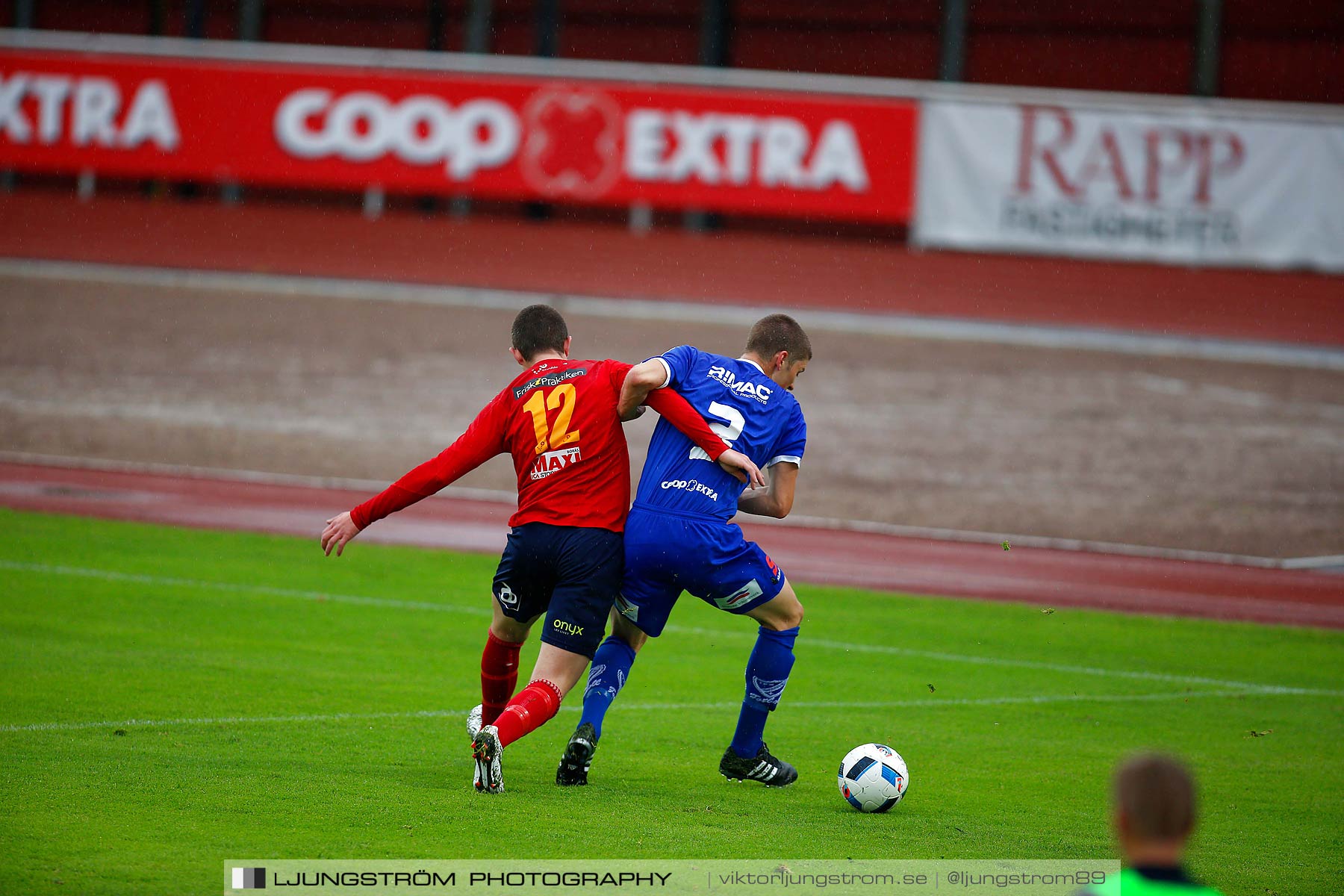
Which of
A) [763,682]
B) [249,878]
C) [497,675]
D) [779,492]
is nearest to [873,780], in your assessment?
[763,682]

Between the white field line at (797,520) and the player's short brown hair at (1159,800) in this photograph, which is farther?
the white field line at (797,520)

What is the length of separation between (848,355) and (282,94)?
9.96 m

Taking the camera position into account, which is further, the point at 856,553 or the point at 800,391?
the point at 800,391

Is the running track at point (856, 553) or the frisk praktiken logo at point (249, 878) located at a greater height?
the frisk praktiken logo at point (249, 878)

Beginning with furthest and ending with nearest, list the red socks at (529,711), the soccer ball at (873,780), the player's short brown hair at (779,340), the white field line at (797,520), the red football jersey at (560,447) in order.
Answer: the white field line at (797,520) < the player's short brown hair at (779,340) < the red football jersey at (560,447) < the soccer ball at (873,780) < the red socks at (529,711)

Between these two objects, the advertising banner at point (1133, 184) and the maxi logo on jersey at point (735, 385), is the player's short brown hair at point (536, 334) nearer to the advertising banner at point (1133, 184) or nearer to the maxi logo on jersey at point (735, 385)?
the maxi logo on jersey at point (735, 385)

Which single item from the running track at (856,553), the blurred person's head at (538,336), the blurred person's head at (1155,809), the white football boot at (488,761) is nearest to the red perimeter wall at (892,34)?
the running track at (856,553)

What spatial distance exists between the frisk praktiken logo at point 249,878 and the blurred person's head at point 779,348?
10.2 ft

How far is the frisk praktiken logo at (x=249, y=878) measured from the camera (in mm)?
5191

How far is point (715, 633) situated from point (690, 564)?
15.3ft

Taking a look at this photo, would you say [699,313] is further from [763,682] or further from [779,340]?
[763,682]

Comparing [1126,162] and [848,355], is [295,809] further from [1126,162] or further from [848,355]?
[1126,162]

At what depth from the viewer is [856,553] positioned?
14.8 m

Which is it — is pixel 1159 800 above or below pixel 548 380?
below
